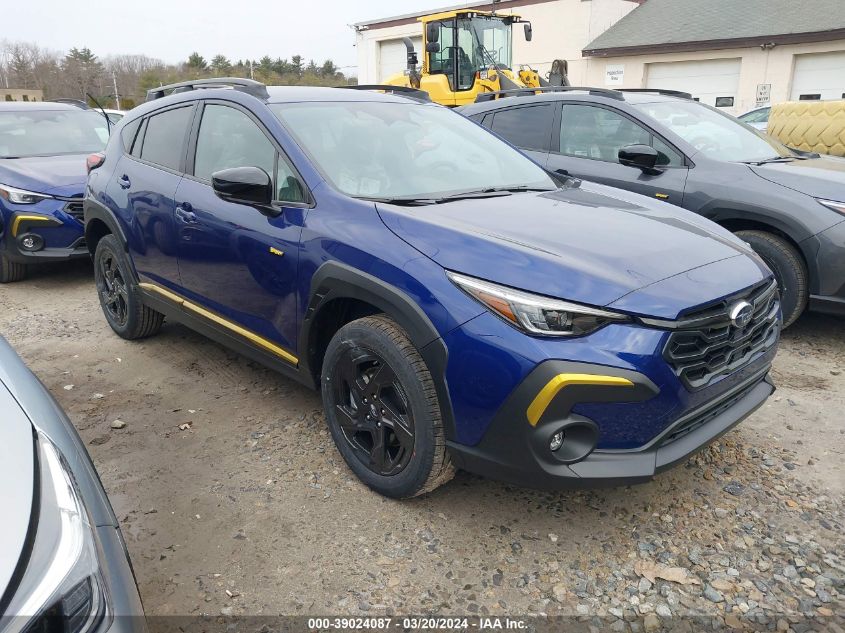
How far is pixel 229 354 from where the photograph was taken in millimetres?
4434

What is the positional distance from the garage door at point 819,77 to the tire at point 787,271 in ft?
59.0

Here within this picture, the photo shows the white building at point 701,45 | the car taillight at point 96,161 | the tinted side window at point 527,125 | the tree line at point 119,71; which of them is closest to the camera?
the car taillight at point 96,161

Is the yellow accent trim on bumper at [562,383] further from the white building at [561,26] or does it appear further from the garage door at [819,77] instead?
the white building at [561,26]

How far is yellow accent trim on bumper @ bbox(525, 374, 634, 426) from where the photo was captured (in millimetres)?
2084

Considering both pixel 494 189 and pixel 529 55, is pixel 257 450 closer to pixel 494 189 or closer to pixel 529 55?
pixel 494 189

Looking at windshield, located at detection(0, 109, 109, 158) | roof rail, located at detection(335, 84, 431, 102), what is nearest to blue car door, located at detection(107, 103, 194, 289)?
roof rail, located at detection(335, 84, 431, 102)

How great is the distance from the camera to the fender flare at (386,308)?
2320mm

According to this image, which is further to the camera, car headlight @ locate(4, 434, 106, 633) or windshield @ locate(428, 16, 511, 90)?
windshield @ locate(428, 16, 511, 90)

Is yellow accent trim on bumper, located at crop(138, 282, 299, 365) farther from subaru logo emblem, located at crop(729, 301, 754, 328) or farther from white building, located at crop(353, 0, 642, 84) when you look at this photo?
white building, located at crop(353, 0, 642, 84)

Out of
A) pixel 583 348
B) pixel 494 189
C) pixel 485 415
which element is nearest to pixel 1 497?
pixel 485 415

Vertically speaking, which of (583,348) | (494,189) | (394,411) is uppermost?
(494,189)

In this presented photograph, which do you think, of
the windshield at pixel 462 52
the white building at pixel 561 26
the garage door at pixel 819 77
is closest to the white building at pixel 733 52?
the garage door at pixel 819 77

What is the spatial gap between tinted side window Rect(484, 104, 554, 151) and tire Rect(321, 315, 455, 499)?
3491 millimetres

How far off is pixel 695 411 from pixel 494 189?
142cm
